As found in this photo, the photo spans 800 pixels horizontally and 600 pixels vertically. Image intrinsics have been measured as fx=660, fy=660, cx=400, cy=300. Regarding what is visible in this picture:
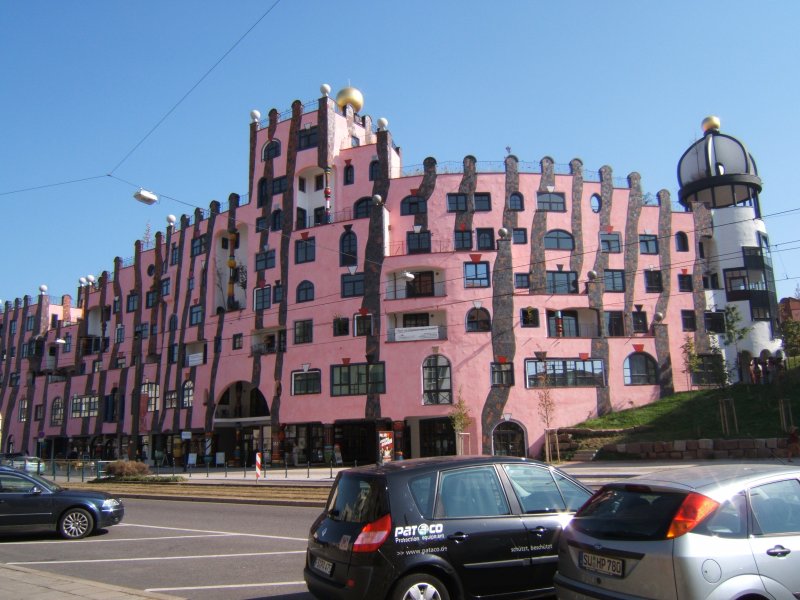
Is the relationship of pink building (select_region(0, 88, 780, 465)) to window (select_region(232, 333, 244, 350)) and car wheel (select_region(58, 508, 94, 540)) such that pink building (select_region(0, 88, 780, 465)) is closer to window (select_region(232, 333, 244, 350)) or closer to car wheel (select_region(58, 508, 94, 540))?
window (select_region(232, 333, 244, 350))

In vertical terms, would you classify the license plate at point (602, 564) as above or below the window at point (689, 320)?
below

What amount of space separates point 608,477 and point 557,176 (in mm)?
26843

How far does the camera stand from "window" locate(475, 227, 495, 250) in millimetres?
44000

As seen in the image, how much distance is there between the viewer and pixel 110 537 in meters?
13.5

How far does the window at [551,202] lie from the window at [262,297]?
66.0ft

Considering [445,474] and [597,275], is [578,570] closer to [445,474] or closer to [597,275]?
[445,474]

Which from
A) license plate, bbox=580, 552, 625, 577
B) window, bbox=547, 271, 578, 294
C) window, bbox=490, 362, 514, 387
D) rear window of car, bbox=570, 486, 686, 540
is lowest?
license plate, bbox=580, 552, 625, 577

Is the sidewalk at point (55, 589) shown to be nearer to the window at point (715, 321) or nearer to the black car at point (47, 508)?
the black car at point (47, 508)

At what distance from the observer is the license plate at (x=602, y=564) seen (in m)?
5.30

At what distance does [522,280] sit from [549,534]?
37051 mm

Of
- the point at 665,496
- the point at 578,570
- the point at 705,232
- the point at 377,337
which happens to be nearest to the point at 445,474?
the point at 578,570

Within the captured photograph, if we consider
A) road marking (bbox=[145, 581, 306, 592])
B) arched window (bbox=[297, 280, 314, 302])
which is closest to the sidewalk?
road marking (bbox=[145, 581, 306, 592])

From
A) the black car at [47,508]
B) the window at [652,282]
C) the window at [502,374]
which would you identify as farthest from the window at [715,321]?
the black car at [47,508]

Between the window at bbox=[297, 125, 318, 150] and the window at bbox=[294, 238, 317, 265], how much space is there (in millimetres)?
7420
